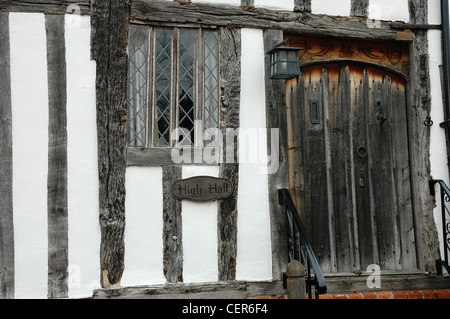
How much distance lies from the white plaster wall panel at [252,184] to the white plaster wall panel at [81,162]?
127cm

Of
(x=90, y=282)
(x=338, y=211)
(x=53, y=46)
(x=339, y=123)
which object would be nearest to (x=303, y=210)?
(x=338, y=211)

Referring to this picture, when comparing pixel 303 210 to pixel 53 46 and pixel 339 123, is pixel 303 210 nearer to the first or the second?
pixel 339 123

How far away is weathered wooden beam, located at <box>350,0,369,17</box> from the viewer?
522cm

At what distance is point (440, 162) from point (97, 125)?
130 inches

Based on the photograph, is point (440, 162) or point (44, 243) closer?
point (44, 243)

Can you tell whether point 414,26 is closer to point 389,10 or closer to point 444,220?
point 389,10

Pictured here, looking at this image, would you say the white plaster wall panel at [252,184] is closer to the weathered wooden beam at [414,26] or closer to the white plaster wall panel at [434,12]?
the weathered wooden beam at [414,26]

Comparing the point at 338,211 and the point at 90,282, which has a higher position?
the point at 338,211

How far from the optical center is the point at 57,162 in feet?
14.9

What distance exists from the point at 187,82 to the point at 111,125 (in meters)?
0.78

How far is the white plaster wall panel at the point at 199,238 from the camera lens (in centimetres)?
473

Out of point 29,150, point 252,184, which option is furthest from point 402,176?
point 29,150

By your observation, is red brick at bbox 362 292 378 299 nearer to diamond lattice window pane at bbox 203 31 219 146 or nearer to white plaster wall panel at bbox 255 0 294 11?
diamond lattice window pane at bbox 203 31 219 146
